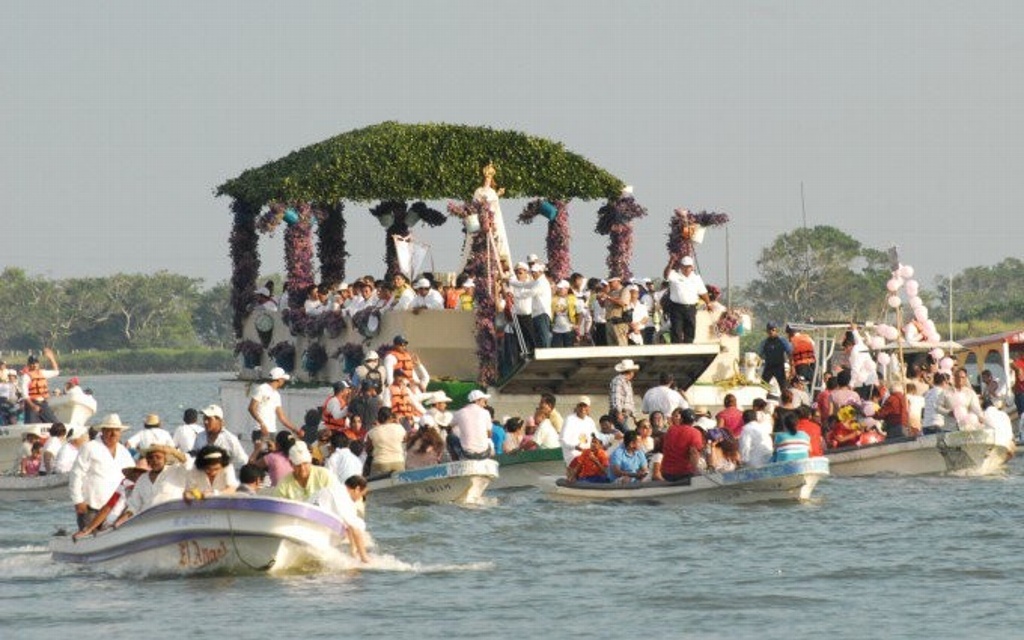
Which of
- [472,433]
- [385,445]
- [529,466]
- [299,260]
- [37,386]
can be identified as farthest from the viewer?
[37,386]

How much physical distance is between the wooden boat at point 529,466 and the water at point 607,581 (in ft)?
1.11

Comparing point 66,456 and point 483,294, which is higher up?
point 483,294

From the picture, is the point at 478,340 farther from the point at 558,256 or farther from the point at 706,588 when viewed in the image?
the point at 706,588

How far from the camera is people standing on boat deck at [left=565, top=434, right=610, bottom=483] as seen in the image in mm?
29297

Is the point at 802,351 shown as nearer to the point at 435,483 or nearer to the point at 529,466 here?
the point at 529,466

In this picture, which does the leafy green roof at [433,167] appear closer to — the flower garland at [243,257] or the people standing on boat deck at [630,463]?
the flower garland at [243,257]

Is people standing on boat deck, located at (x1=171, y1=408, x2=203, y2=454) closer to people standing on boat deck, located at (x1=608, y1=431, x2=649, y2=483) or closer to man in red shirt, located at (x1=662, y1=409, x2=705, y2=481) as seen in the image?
people standing on boat deck, located at (x1=608, y1=431, x2=649, y2=483)

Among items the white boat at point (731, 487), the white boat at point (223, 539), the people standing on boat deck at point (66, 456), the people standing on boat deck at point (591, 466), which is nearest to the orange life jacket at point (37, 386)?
the people standing on boat deck at point (66, 456)

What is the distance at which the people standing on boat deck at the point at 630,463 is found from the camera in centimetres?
2891

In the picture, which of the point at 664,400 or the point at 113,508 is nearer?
the point at 113,508

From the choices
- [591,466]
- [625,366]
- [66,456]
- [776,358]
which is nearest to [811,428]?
[591,466]

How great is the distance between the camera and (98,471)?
22859 millimetres

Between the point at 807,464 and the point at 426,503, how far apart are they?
16.6 feet

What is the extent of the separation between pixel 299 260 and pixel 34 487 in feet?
27.5
